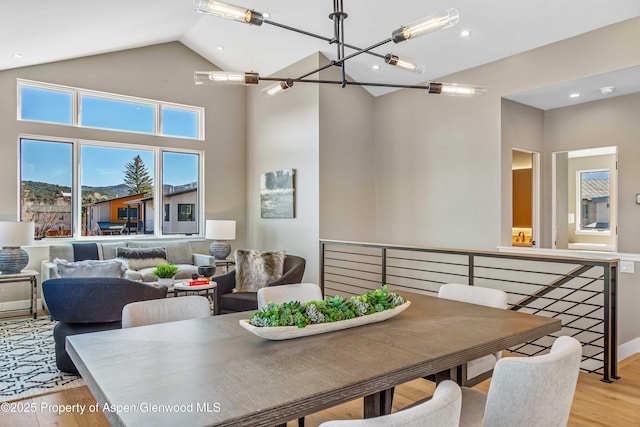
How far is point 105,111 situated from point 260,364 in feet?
20.9

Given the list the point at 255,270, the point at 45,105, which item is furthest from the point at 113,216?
the point at 255,270

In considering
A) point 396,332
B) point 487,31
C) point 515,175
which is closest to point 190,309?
point 396,332

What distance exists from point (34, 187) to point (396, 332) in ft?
20.2

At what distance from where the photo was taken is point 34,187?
5984 mm

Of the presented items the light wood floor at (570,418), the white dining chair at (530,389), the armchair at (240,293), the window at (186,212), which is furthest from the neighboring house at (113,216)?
the white dining chair at (530,389)

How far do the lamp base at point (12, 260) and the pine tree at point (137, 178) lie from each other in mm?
1980

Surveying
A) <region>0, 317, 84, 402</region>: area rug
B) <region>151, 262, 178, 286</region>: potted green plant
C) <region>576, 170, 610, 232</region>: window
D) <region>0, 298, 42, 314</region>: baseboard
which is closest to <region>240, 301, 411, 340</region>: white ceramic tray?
<region>0, 317, 84, 402</region>: area rug

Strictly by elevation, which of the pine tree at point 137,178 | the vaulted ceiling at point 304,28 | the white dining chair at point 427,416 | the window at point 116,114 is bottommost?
the white dining chair at point 427,416

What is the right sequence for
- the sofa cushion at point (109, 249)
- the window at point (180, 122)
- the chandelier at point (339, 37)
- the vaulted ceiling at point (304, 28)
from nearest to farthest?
the chandelier at point (339, 37)
the vaulted ceiling at point (304, 28)
the sofa cushion at point (109, 249)
the window at point (180, 122)

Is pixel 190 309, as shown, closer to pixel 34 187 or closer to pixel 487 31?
pixel 487 31

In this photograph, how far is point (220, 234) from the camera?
264 inches

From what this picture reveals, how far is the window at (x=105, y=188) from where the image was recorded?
6.03 metres

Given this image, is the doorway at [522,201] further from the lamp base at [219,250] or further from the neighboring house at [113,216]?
the neighboring house at [113,216]

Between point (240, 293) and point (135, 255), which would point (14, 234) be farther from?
point (240, 293)
